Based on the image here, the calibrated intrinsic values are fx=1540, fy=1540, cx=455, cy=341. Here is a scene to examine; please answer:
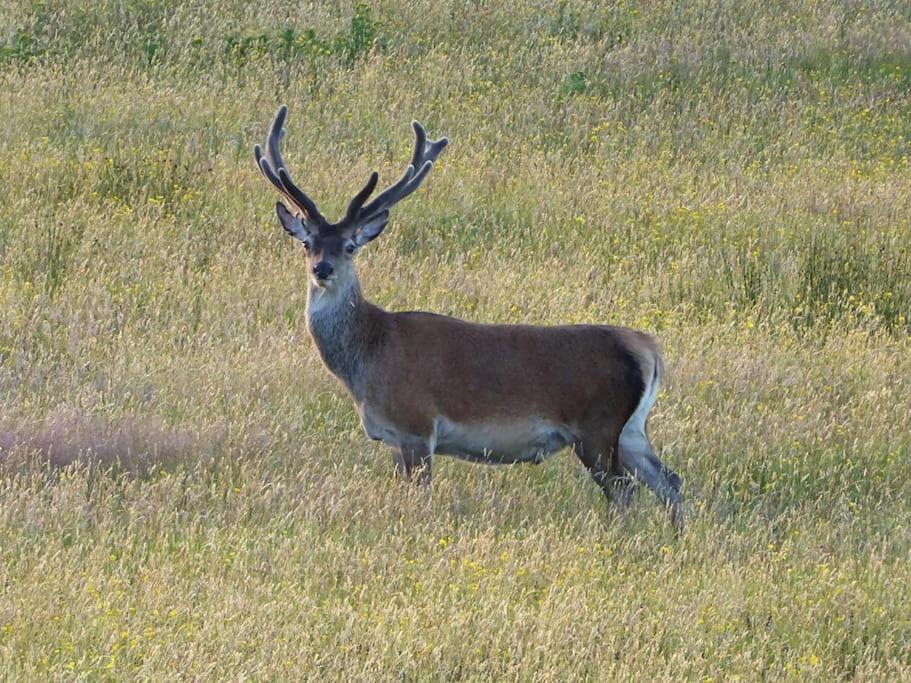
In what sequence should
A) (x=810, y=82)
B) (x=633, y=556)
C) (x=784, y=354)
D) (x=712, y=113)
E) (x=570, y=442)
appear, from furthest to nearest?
(x=810, y=82) < (x=712, y=113) < (x=784, y=354) < (x=570, y=442) < (x=633, y=556)

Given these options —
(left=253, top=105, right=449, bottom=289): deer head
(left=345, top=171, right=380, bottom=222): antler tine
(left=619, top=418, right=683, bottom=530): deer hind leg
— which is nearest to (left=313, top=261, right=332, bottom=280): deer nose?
(left=253, top=105, right=449, bottom=289): deer head

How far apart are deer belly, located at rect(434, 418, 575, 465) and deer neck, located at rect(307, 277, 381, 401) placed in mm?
505

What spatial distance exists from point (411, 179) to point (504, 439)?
1675 mm

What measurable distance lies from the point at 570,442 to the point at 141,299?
13.0 feet

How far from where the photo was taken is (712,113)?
56.6ft

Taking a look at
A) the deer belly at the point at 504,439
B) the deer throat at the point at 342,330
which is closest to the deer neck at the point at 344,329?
the deer throat at the point at 342,330

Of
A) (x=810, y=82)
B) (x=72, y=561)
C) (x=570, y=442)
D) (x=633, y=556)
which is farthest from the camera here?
(x=810, y=82)

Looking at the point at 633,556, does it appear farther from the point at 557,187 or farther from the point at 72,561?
the point at 557,187

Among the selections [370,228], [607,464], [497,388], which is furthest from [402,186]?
[607,464]

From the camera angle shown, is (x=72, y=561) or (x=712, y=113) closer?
(x=72, y=561)

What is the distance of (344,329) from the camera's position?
800cm

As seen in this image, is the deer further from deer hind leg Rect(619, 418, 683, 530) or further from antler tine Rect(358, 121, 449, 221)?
antler tine Rect(358, 121, 449, 221)

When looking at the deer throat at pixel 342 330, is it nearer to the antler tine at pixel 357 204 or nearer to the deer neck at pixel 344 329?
the deer neck at pixel 344 329

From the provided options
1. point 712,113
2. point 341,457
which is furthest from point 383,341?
point 712,113
